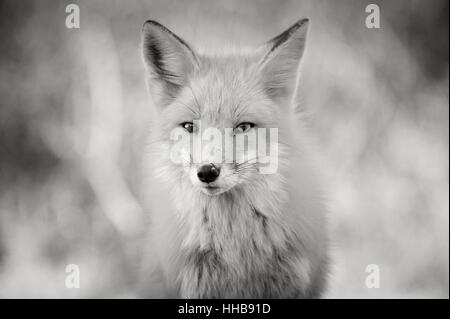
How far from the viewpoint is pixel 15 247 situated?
2.35 meters

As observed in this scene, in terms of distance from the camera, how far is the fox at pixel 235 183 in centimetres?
169

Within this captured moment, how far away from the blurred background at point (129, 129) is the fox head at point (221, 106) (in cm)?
42

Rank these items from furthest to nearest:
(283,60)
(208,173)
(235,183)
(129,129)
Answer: (129,129)
(283,60)
(235,183)
(208,173)

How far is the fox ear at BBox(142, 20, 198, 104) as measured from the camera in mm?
1748

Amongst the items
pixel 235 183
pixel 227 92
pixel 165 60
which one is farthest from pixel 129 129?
pixel 235 183

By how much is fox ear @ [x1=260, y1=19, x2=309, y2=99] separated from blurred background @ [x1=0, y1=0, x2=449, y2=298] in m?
0.36

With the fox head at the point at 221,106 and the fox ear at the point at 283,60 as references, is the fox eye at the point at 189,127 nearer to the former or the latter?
the fox head at the point at 221,106

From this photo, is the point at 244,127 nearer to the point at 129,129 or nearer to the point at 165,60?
the point at 165,60

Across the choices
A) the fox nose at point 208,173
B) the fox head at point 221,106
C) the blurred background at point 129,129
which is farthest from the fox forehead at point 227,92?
the blurred background at point 129,129

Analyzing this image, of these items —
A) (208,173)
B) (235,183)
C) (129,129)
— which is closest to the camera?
(208,173)

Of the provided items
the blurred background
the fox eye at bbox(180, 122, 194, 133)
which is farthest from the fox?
the blurred background

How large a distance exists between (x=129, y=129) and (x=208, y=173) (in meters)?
1.02

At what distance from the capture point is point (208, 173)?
1.50 m
